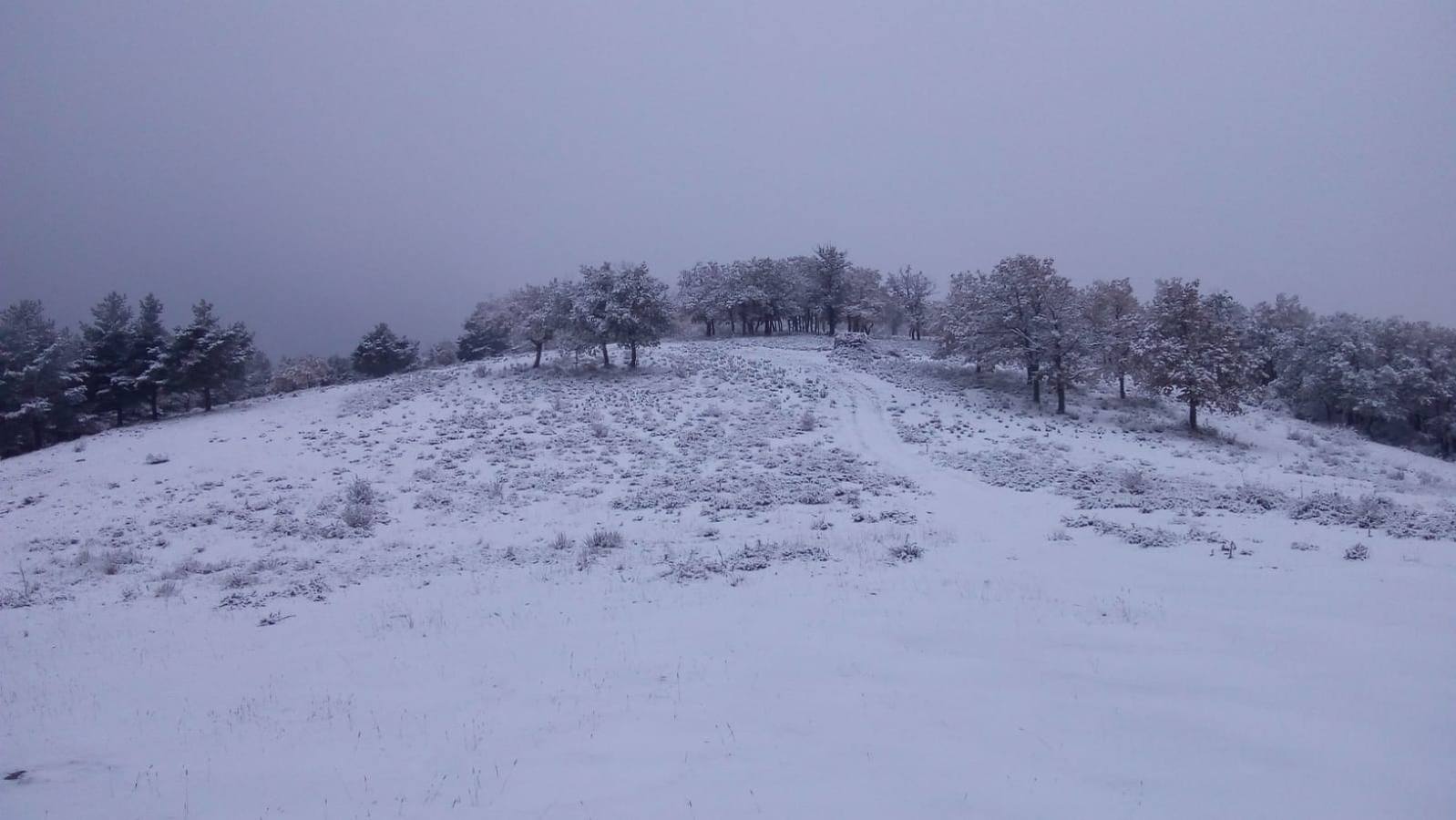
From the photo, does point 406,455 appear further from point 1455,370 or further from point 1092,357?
point 1455,370

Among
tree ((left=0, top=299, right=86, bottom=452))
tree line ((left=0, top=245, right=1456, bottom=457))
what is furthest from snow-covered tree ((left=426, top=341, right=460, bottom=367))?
tree ((left=0, top=299, right=86, bottom=452))

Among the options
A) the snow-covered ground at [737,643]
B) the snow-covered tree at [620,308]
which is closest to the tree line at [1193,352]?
the snow-covered ground at [737,643]

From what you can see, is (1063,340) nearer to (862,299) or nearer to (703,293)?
(862,299)

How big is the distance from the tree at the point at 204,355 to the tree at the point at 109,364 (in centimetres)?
331

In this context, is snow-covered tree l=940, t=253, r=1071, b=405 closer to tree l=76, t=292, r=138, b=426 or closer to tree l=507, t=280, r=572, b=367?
tree l=507, t=280, r=572, b=367

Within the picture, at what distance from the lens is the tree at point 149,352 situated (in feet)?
153

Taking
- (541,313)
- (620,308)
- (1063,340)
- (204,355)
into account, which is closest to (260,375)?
(204,355)

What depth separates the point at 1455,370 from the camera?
48.8 m

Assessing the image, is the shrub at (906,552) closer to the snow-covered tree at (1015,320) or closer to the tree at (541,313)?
the snow-covered tree at (1015,320)

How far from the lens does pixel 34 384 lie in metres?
45.5

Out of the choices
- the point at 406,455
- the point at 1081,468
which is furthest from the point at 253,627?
the point at 1081,468

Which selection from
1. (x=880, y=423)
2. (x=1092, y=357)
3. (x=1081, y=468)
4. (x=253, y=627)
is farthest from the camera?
(x=1092, y=357)

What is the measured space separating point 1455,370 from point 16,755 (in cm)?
7259

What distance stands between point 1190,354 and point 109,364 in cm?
6973
